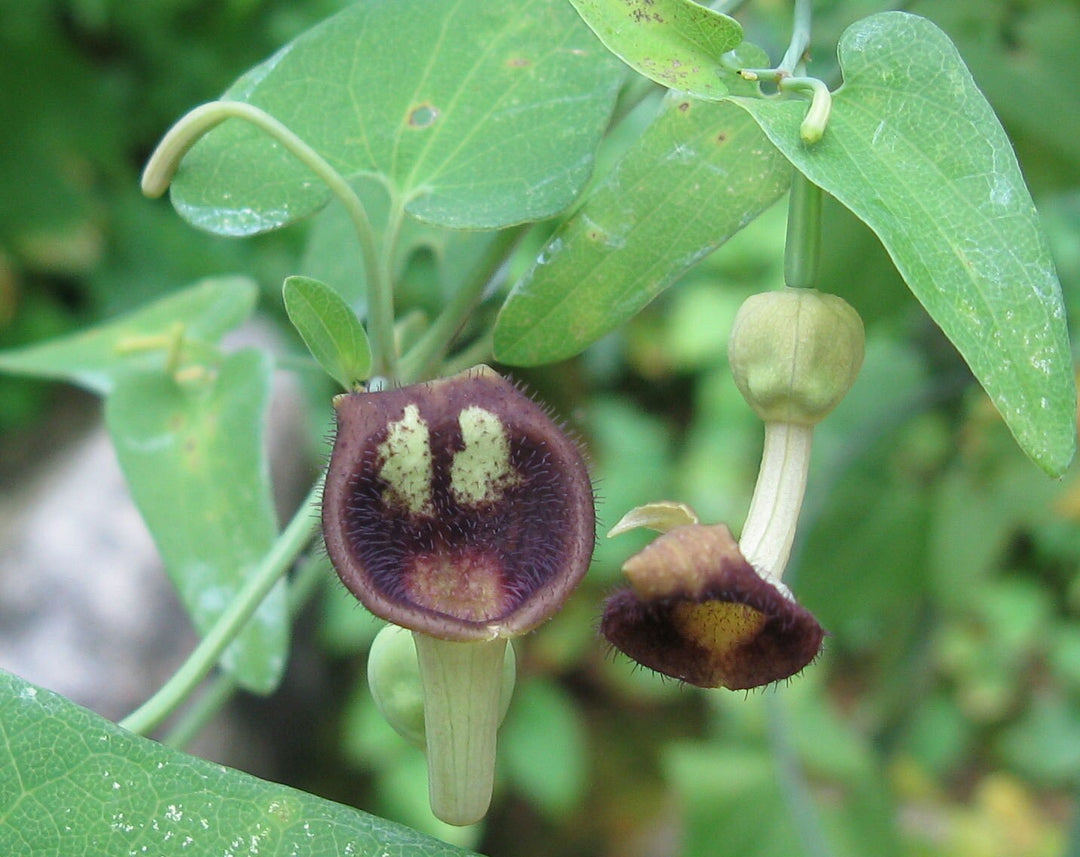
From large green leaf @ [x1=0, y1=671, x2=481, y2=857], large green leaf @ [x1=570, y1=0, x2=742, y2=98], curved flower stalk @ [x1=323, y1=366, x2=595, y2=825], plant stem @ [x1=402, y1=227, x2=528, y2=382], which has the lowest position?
large green leaf @ [x1=0, y1=671, x2=481, y2=857]

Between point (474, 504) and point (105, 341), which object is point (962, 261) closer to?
point (474, 504)

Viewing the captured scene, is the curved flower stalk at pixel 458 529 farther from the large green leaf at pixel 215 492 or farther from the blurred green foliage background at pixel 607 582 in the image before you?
the blurred green foliage background at pixel 607 582

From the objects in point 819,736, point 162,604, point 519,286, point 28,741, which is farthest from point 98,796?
point 162,604

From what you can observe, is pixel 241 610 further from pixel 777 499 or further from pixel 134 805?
pixel 777 499

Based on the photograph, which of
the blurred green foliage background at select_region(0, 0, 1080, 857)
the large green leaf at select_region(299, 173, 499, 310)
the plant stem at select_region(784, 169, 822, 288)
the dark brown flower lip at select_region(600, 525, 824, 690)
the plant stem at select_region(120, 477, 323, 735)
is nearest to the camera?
the dark brown flower lip at select_region(600, 525, 824, 690)

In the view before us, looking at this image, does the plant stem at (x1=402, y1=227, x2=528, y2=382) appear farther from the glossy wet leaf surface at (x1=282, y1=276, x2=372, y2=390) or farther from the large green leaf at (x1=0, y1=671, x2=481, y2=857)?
the large green leaf at (x1=0, y1=671, x2=481, y2=857)

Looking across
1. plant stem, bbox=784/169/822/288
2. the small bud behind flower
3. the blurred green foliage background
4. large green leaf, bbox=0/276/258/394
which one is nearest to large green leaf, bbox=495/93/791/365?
plant stem, bbox=784/169/822/288

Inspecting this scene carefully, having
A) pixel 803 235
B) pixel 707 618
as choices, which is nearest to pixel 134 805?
pixel 707 618
